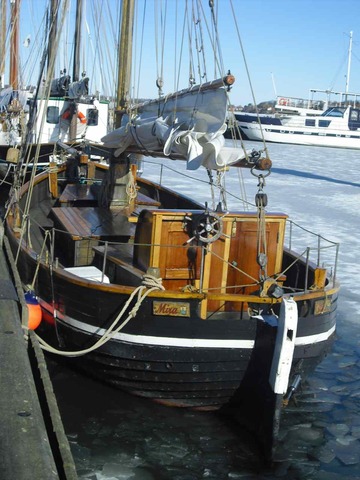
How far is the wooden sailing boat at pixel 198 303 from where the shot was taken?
21.4ft

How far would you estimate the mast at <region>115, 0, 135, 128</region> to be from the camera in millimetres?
10203

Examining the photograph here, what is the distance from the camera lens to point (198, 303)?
657cm

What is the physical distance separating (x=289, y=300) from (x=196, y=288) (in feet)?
3.58

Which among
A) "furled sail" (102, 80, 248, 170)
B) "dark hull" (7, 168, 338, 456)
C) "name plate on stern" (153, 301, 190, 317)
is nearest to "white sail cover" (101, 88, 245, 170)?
"furled sail" (102, 80, 248, 170)

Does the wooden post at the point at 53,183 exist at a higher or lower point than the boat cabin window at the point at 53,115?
lower

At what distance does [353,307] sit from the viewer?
1053cm

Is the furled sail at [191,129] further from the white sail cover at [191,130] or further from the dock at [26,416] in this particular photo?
the dock at [26,416]

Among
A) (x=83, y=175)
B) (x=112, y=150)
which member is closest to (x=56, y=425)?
(x=112, y=150)

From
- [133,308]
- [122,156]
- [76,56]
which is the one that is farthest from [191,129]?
[76,56]

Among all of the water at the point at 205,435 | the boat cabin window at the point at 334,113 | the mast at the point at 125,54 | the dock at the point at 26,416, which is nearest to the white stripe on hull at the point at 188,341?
the water at the point at 205,435

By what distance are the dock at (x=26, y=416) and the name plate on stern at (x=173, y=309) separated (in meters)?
1.46

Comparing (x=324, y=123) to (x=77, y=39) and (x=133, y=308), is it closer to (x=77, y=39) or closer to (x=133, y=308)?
(x=77, y=39)

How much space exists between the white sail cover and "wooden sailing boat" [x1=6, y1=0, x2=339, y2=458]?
2 cm

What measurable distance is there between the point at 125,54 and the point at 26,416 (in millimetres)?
7779
